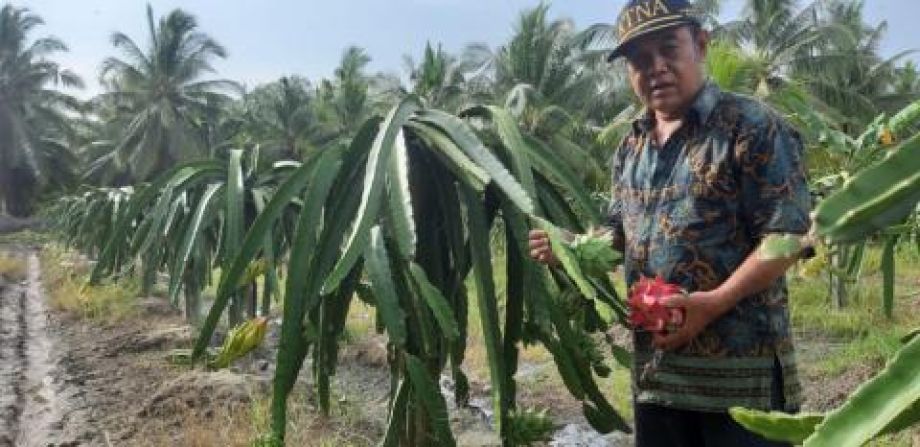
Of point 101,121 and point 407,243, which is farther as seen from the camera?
point 101,121

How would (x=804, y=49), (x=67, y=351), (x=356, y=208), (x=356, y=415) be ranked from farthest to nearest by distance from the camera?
(x=804, y=49), (x=67, y=351), (x=356, y=415), (x=356, y=208)

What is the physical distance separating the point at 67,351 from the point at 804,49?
14264mm

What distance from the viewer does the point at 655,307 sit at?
1522 mm

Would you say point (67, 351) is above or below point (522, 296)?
below

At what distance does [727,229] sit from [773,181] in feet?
0.43

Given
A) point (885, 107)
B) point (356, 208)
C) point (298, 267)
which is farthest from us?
point (885, 107)

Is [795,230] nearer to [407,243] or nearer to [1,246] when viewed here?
[407,243]

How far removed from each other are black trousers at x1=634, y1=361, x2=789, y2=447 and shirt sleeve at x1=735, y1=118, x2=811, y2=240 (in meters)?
0.28

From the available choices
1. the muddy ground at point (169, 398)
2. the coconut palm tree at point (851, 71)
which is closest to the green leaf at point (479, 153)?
the muddy ground at point (169, 398)

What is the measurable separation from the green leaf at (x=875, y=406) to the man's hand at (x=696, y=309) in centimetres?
82

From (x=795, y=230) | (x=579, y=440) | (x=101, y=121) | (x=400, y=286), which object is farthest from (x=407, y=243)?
(x=101, y=121)

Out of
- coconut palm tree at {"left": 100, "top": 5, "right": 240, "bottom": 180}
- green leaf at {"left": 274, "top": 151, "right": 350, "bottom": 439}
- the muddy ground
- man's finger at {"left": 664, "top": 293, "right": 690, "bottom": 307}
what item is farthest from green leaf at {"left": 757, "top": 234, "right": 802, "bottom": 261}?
coconut palm tree at {"left": 100, "top": 5, "right": 240, "bottom": 180}

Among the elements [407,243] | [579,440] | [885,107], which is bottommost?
[579,440]

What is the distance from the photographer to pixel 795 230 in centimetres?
154
